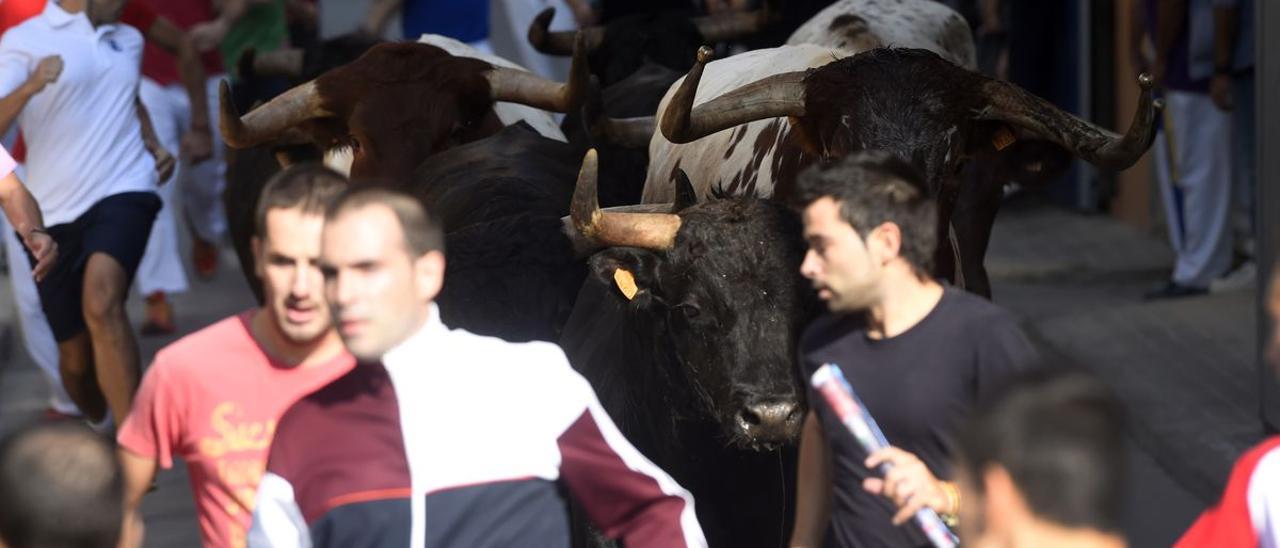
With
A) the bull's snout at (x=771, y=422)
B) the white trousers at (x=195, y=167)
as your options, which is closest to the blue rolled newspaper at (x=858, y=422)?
the bull's snout at (x=771, y=422)

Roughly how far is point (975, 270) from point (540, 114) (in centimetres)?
257

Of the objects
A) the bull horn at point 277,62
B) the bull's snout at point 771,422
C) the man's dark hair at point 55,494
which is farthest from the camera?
the bull horn at point 277,62

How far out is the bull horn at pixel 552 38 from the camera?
11.6 metres

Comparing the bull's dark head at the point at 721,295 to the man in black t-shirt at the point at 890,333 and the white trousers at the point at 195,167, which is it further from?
the white trousers at the point at 195,167

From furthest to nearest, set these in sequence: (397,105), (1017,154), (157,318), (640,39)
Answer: (157,318) → (640,39) → (397,105) → (1017,154)

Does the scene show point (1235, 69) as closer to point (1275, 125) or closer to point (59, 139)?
point (1275, 125)

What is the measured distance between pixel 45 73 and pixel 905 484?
Result: 232 inches

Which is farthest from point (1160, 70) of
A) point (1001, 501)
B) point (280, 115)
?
point (1001, 501)

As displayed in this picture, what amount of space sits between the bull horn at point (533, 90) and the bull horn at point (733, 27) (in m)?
2.67

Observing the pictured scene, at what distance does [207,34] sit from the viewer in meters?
13.4

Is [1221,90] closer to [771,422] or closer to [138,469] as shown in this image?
[771,422]

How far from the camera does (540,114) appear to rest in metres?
10.3

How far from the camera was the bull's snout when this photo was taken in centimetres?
570

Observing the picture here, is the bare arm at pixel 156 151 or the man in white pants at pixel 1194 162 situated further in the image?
the man in white pants at pixel 1194 162
